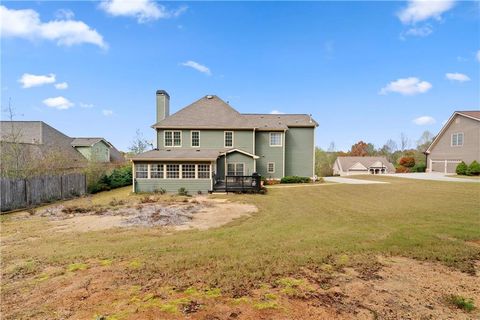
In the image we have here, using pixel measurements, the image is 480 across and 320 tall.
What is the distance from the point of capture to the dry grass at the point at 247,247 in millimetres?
4664

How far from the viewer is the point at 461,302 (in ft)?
11.6

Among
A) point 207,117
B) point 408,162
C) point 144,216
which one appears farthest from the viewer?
point 408,162

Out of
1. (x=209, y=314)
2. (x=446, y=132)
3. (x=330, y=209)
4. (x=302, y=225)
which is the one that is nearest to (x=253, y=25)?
(x=330, y=209)

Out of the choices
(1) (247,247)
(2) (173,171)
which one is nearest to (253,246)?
(1) (247,247)

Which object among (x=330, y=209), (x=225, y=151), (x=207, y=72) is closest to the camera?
(x=330, y=209)

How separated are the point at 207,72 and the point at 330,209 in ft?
66.6

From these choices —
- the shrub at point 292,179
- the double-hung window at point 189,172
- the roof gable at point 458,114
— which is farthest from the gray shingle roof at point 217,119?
the roof gable at point 458,114

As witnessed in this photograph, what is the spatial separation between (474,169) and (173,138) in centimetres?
3287

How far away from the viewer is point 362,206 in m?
11.8

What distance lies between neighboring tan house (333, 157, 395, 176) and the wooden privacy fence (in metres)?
57.1

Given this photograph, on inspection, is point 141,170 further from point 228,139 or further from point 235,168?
point 228,139

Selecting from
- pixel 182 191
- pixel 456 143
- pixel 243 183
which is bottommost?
pixel 182 191

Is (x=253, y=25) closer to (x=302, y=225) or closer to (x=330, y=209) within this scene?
(x=330, y=209)

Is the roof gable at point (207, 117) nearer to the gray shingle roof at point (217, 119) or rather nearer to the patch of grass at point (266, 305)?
the gray shingle roof at point (217, 119)
